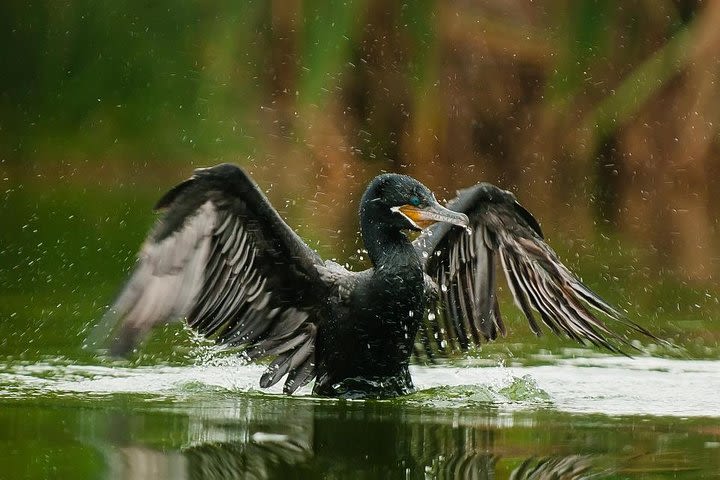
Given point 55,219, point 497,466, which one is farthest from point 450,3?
point 497,466

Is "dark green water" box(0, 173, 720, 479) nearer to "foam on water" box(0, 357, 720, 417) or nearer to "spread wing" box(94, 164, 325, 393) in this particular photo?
"foam on water" box(0, 357, 720, 417)

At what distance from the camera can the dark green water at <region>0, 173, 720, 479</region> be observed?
15.2ft

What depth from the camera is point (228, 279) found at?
6.62m

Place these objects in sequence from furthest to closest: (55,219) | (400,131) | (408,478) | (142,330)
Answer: (400,131), (55,219), (142,330), (408,478)

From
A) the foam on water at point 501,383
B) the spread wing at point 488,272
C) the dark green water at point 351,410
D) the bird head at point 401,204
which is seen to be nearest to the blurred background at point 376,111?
the dark green water at point 351,410

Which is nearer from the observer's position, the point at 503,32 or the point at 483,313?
the point at 483,313

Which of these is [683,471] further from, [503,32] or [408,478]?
[503,32]

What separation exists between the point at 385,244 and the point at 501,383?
86cm

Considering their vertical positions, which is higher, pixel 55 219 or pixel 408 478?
pixel 55 219

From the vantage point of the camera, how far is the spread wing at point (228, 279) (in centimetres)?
609

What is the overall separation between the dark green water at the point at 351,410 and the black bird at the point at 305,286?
0.82 feet

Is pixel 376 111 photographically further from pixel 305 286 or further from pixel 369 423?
pixel 369 423

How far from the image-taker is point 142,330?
5945mm

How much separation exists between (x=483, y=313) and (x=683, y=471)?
292 cm
